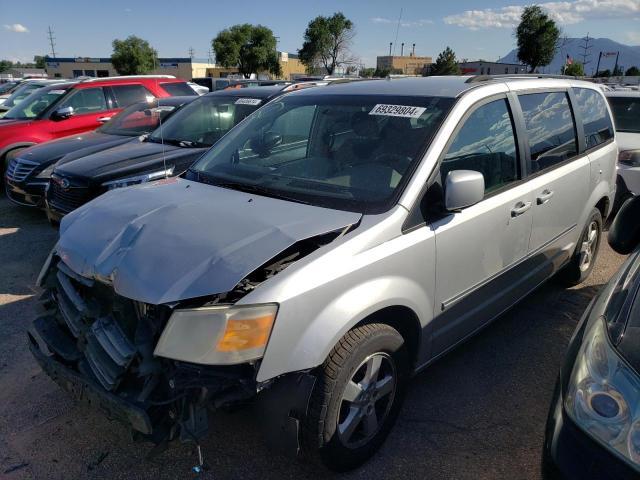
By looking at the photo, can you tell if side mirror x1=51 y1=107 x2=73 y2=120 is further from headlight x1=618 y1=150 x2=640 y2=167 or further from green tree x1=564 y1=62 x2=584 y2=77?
green tree x1=564 y1=62 x2=584 y2=77

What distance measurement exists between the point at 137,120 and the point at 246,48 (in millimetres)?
57497

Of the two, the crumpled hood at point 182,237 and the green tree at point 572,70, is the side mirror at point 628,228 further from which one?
the green tree at point 572,70

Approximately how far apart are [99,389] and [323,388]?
980mm

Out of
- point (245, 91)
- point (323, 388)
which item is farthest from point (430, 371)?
point (245, 91)

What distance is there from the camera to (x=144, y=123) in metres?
7.57

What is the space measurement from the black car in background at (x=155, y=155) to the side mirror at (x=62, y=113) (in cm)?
A: 274

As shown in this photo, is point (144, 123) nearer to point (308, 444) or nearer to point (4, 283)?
point (4, 283)

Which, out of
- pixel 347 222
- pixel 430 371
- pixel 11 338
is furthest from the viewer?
pixel 11 338

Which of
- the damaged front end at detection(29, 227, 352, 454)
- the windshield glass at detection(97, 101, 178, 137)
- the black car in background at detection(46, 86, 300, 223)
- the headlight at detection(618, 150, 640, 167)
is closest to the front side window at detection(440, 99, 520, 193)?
the damaged front end at detection(29, 227, 352, 454)

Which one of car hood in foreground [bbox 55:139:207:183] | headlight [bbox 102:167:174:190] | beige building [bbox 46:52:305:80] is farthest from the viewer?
beige building [bbox 46:52:305:80]

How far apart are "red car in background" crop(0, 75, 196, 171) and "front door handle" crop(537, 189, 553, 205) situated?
309 inches

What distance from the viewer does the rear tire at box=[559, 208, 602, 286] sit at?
174 inches

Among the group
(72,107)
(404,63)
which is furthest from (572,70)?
(72,107)

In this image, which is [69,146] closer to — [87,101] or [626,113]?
[87,101]
